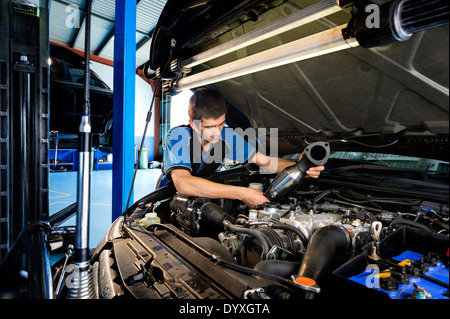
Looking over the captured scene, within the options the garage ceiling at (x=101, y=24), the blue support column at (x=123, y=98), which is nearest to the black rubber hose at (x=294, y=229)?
the blue support column at (x=123, y=98)

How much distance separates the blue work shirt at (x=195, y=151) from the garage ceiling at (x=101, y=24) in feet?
11.2

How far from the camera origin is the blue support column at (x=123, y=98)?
2.45 meters

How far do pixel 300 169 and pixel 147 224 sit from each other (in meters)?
0.88

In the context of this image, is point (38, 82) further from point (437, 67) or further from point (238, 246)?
point (437, 67)

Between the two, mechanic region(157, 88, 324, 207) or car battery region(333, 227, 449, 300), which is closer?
car battery region(333, 227, 449, 300)

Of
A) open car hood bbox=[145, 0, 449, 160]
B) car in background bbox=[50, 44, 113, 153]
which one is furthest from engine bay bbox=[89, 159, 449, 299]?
car in background bbox=[50, 44, 113, 153]

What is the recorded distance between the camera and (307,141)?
1.61m

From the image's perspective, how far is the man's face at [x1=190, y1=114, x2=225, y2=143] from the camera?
1.53m

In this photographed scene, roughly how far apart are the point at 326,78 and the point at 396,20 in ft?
2.07

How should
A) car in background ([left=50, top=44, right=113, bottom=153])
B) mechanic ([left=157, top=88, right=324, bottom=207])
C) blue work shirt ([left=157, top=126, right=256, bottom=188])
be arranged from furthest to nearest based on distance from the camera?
car in background ([left=50, top=44, right=113, bottom=153]), blue work shirt ([left=157, top=126, right=256, bottom=188]), mechanic ([left=157, top=88, right=324, bottom=207])

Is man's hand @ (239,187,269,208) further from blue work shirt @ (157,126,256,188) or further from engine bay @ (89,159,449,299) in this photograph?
blue work shirt @ (157,126,256,188)

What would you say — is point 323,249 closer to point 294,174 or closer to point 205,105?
point 294,174

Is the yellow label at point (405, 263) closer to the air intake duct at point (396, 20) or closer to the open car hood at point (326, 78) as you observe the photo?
the open car hood at point (326, 78)
